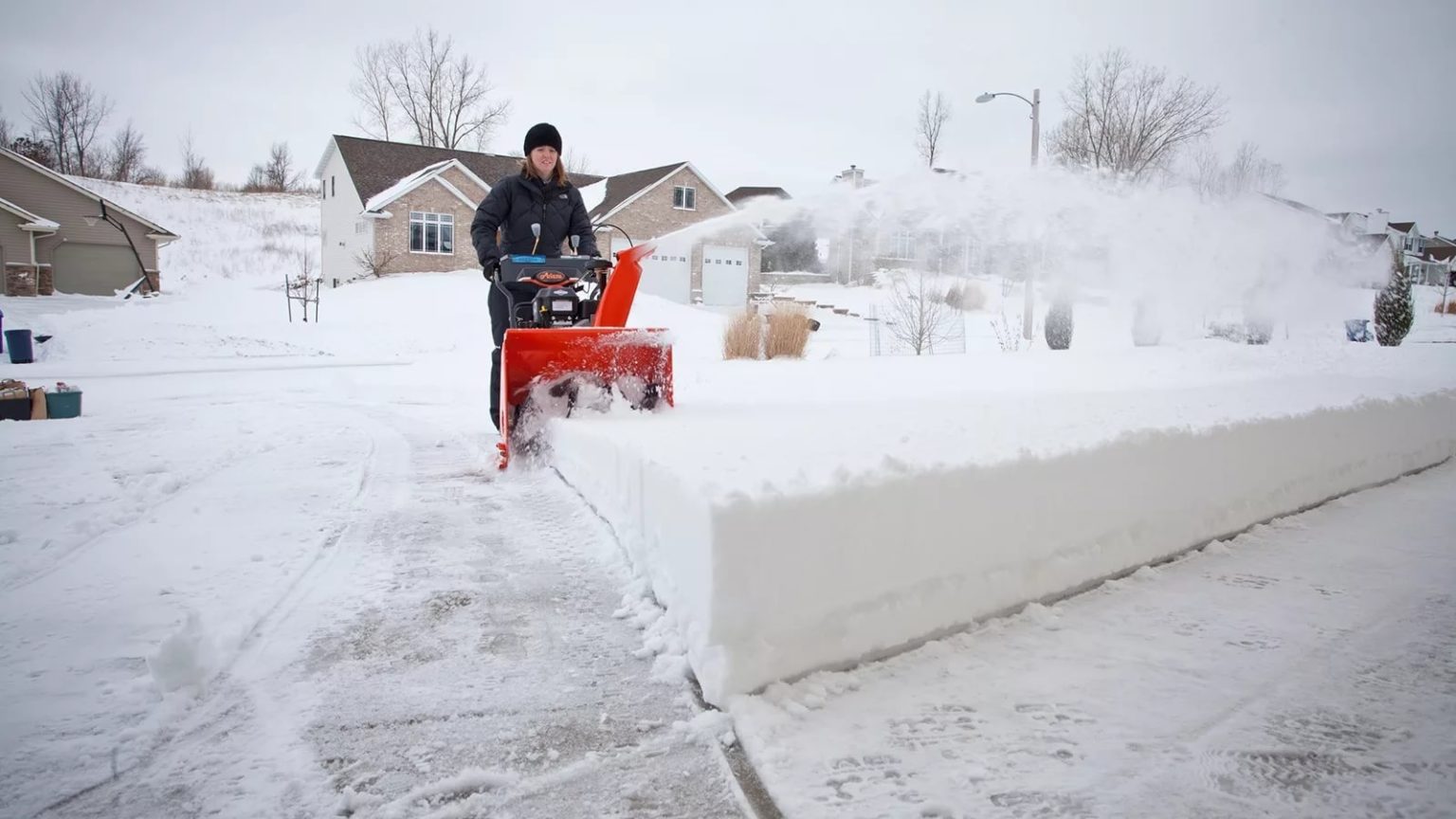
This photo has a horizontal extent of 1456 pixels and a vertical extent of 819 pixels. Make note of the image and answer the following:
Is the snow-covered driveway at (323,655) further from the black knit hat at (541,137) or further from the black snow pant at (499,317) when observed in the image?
the black knit hat at (541,137)

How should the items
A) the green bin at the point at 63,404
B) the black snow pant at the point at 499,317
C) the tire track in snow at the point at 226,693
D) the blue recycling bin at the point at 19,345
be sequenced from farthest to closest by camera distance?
the blue recycling bin at the point at 19,345 → the green bin at the point at 63,404 → the black snow pant at the point at 499,317 → the tire track in snow at the point at 226,693

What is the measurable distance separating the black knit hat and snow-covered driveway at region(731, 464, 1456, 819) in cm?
409

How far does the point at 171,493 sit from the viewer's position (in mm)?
3871

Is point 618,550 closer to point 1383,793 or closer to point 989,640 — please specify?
point 989,640

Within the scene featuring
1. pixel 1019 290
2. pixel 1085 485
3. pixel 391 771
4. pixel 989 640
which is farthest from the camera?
pixel 1019 290

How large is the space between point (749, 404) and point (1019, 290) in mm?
15108

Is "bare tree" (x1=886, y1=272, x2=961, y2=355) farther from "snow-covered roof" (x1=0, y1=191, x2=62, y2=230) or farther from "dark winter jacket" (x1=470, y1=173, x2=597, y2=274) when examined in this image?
"snow-covered roof" (x1=0, y1=191, x2=62, y2=230)

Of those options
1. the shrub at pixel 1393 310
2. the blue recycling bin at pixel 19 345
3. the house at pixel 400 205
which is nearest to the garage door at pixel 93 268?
the house at pixel 400 205

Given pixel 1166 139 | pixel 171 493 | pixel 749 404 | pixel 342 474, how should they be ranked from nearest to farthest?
pixel 171 493, pixel 342 474, pixel 749 404, pixel 1166 139

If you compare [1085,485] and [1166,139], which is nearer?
[1085,485]

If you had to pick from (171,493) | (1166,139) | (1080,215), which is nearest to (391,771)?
(171,493)

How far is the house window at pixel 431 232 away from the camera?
2814cm

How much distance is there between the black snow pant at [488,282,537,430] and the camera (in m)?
5.04

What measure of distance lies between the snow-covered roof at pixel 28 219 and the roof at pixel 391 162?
8974 mm
